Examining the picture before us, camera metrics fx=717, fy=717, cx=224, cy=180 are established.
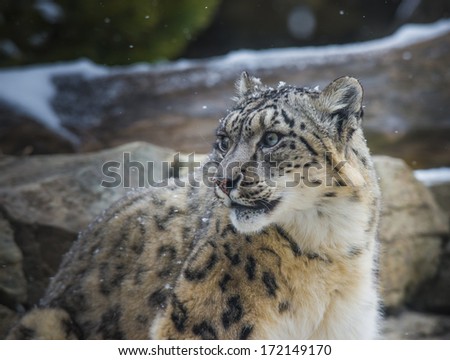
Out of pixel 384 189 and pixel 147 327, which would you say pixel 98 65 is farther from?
pixel 147 327

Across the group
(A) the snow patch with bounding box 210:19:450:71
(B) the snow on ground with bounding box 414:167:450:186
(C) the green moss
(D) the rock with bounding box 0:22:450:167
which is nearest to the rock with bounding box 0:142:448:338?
(B) the snow on ground with bounding box 414:167:450:186

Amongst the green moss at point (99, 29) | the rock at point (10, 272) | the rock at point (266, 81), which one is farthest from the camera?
the green moss at point (99, 29)

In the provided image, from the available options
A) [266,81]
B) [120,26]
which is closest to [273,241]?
[266,81]

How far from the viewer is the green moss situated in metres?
5.76

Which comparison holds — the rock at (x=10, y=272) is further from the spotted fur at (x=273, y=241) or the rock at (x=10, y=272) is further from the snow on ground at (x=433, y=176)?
the snow on ground at (x=433, y=176)

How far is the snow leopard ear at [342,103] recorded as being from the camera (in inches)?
101

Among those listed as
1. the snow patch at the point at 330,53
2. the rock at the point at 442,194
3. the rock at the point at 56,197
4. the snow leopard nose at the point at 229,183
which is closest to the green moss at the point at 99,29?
the snow patch at the point at 330,53

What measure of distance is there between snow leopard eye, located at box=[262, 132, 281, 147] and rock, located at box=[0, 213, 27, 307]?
5.65 feet

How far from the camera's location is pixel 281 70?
233 inches

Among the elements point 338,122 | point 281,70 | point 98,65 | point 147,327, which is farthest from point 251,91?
point 98,65

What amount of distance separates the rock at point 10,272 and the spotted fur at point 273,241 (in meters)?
0.76

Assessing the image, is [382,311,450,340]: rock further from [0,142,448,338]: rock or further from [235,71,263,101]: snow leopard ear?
[235,71,263,101]: snow leopard ear

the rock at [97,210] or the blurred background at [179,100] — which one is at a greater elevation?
the blurred background at [179,100]

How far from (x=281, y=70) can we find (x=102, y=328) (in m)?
3.52
